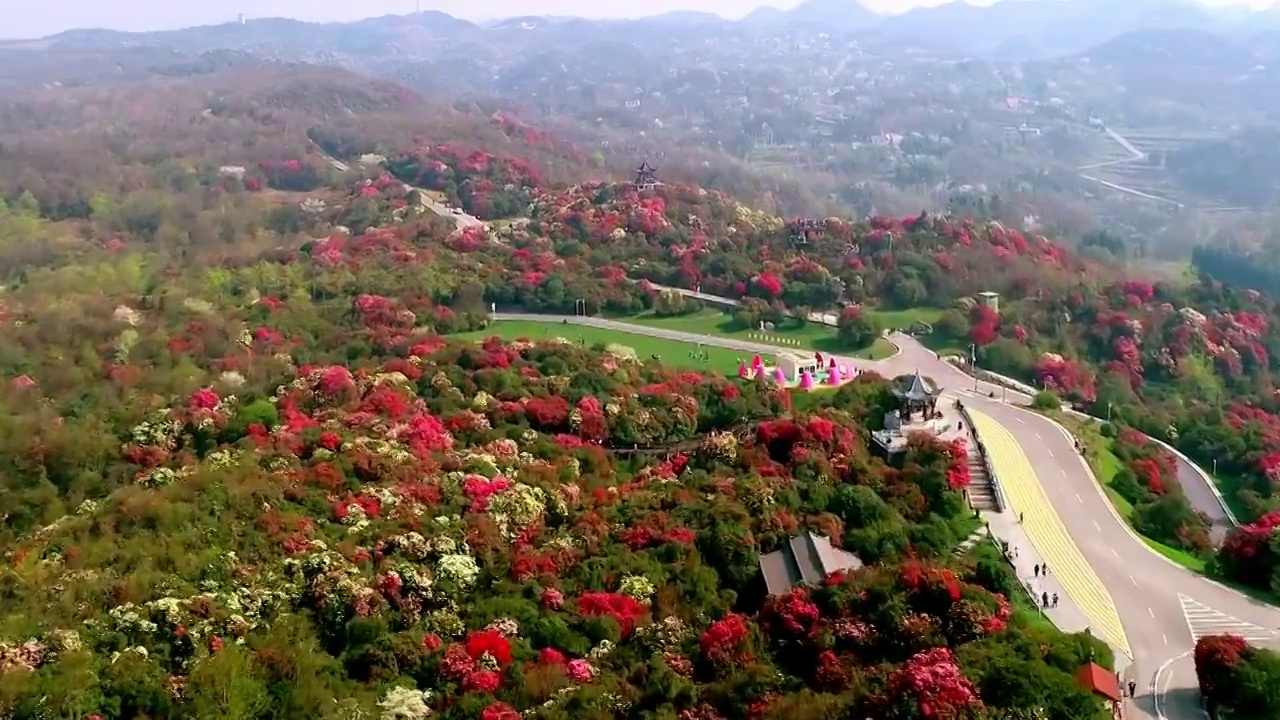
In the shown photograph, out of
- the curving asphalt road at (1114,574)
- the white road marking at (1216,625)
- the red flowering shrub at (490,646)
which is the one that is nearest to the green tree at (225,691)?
the red flowering shrub at (490,646)

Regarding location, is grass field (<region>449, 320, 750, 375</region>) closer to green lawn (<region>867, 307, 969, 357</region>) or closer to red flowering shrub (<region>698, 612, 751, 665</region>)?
green lawn (<region>867, 307, 969, 357</region>)

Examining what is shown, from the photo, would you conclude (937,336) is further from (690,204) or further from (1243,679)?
(1243,679)

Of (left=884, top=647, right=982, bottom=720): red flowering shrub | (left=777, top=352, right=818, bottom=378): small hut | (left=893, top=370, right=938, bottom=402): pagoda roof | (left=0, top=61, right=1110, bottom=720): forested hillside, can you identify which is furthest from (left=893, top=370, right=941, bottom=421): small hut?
(left=884, top=647, right=982, bottom=720): red flowering shrub

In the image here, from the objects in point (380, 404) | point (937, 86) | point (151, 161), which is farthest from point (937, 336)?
point (937, 86)

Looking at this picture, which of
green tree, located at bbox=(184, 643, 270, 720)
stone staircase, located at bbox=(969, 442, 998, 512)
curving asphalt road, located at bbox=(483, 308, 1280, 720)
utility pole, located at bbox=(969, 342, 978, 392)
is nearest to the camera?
green tree, located at bbox=(184, 643, 270, 720)

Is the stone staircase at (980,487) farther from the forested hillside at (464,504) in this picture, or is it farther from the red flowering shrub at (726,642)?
the red flowering shrub at (726,642)

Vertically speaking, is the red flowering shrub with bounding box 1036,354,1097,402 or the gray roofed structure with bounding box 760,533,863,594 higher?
the gray roofed structure with bounding box 760,533,863,594

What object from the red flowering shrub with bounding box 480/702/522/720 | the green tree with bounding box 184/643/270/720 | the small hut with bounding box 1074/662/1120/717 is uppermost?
the small hut with bounding box 1074/662/1120/717
